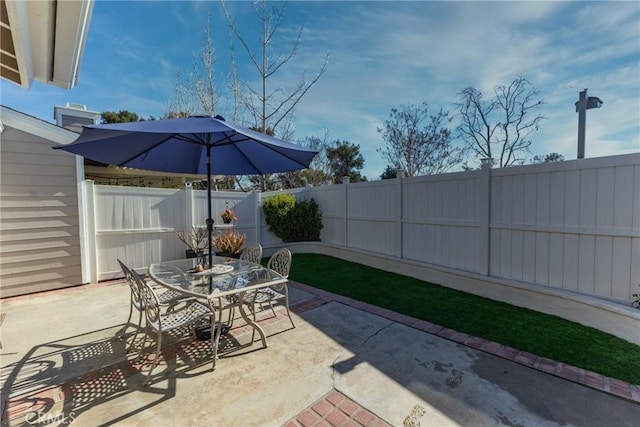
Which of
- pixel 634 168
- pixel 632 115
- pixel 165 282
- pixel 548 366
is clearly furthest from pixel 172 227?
pixel 632 115

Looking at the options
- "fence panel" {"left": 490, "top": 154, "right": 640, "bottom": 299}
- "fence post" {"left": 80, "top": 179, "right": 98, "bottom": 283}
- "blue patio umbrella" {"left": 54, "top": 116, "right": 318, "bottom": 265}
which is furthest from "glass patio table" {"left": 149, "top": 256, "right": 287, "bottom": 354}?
"fence panel" {"left": 490, "top": 154, "right": 640, "bottom": 299}

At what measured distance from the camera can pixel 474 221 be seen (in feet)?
17.5

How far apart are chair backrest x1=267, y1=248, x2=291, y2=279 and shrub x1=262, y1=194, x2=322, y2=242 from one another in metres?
4.20

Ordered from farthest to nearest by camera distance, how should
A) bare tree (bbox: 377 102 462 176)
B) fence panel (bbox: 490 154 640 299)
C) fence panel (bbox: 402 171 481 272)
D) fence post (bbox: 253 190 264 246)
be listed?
bare tree (bbox: 377 102 462 176) → fence post (bbox: 253 190 264 246) → fence panel (bbox: 402 171 481 272) → fence panel (bbox: 490 154 640 299)

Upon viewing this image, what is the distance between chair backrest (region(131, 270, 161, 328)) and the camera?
2853mm

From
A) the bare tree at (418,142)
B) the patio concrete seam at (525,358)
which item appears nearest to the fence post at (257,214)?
the patio concrete seam at (525,358)

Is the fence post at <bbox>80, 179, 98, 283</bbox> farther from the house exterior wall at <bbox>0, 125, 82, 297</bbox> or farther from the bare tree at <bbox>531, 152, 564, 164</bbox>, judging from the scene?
the bare tree at <bbox>531, 152, 564, 164</bbox>

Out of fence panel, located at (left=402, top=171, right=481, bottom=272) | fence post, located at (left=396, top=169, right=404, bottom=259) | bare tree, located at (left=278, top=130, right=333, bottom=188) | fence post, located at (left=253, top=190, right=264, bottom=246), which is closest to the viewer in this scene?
fence panel, located at (left=402, top=171, right=481, bottom=272)

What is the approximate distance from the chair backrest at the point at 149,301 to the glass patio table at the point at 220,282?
0.86 ft

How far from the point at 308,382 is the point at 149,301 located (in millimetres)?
1823

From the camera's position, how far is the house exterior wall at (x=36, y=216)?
5121 mm

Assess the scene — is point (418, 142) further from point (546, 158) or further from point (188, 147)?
point (188, 147)

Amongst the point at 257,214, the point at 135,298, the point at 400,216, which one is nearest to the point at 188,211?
the point at 257,214

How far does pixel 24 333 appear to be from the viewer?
12.6 ft
